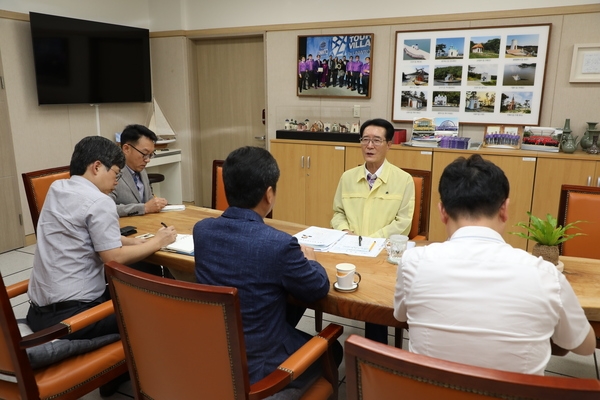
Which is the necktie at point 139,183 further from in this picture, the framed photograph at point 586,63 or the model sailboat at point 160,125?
the framed photograph at point 586,63

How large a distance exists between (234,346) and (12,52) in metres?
4.24

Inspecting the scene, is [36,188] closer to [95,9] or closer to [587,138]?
[95,9]

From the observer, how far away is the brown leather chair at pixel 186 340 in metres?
1.21

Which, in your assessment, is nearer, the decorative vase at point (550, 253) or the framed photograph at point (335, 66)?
the decorative vase at point (550, 253)

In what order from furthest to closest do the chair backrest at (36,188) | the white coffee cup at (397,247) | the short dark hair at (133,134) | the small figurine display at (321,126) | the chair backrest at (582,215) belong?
the small figurine display at (321,126), the short dark hair at (133,134), the chair backrest at (36,188), the chair backrest at (582,215), the white coffee cup at (397,247)

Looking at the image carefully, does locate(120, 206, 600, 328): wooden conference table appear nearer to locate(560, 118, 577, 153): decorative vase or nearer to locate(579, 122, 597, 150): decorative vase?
locate(560, 118, 577, 153): decorative vase

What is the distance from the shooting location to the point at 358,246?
2.14m

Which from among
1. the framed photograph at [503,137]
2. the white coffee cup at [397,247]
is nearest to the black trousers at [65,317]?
the white coffee cup at [397,247]

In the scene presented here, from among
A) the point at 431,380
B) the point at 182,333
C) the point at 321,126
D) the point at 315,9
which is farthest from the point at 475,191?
the point at 315,9

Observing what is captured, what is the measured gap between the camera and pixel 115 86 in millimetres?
5090

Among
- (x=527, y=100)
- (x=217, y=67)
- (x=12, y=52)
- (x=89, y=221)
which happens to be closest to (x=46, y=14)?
(x=12, y=52)

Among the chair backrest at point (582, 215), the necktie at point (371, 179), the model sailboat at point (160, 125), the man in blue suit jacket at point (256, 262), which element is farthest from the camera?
the model sailboat at point (160, 125)

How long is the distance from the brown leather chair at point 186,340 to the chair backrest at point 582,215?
1.63 meters

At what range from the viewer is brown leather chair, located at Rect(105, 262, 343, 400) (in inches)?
47.6
